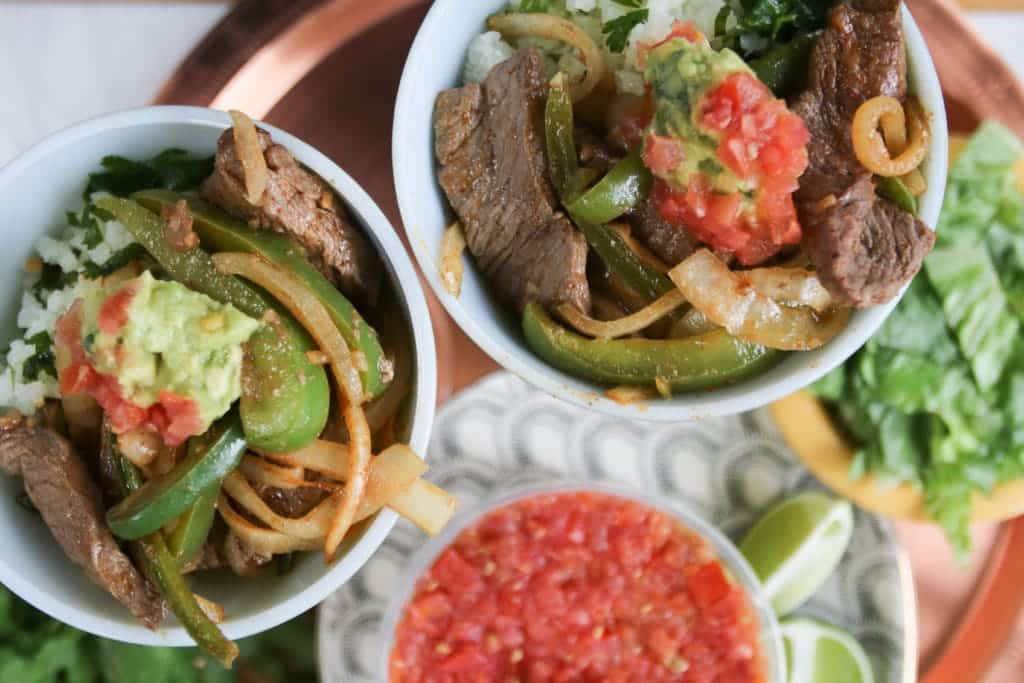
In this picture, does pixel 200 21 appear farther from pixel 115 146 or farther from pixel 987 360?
pixel 987 360

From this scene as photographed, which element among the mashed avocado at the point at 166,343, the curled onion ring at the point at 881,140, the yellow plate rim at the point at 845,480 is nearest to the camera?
the mashed avocado at the point at 166,343

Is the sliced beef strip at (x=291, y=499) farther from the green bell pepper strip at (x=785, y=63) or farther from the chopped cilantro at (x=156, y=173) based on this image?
the green bell pepper strip at (x=785, y=63)

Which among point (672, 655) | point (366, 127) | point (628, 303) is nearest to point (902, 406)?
point (672, 655)

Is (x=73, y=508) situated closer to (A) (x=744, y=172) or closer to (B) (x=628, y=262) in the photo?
(B) (x=628, y=262)

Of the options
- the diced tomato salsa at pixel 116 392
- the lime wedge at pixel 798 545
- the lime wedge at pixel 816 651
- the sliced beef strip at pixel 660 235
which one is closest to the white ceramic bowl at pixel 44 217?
the diced tomato salsa at pixel 116 392

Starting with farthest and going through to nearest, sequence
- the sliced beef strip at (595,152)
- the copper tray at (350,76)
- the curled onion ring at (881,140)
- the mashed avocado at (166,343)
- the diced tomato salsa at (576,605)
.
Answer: the diced tomato salsa at (576,605), the copper tray at (350,76), the sliced beef strip at (595,152), the curled onion ring at (881,140), the mashed avocado at (166,343)

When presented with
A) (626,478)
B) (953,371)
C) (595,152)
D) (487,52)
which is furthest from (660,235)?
(953,371)

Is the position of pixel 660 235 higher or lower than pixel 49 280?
lower

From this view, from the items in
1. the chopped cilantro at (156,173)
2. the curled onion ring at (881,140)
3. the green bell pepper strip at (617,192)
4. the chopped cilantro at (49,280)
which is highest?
the chopped cilantro at (156,173)
